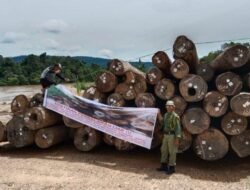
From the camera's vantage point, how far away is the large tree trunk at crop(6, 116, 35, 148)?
1019cm

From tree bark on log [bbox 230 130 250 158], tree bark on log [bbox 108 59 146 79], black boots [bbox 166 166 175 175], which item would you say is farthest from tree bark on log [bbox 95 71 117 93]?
tree bark on log [bbox 230 130 250 158]

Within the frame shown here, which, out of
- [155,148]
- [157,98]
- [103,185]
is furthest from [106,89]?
[103,185]

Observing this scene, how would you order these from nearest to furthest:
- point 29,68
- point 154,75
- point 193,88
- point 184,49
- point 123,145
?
point 193,88
point 184,49
point 154,75
point 123,145
point 29,68

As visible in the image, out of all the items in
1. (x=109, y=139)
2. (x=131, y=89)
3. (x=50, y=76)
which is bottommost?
(x=109, y=139)

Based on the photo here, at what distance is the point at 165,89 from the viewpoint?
8.92 m

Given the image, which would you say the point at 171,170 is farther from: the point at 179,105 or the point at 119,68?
the point at 119,68

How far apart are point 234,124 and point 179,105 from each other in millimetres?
1196

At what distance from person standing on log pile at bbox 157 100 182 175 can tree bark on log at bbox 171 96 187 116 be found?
441 mm

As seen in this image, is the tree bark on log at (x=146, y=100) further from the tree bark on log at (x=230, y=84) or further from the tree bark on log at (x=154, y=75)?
the tree bark on log at (x=230, y=84)

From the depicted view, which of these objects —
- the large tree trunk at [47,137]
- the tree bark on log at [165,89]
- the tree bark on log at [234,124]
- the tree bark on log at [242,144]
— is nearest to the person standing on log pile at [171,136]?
the tree bark on log at [165,89]

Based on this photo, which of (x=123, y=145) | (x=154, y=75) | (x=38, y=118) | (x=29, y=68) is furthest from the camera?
(x=29, y=68)

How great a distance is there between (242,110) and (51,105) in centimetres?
470

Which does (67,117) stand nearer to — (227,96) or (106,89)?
(106,89)

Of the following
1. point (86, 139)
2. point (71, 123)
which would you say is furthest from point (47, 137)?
point (86, 139)
